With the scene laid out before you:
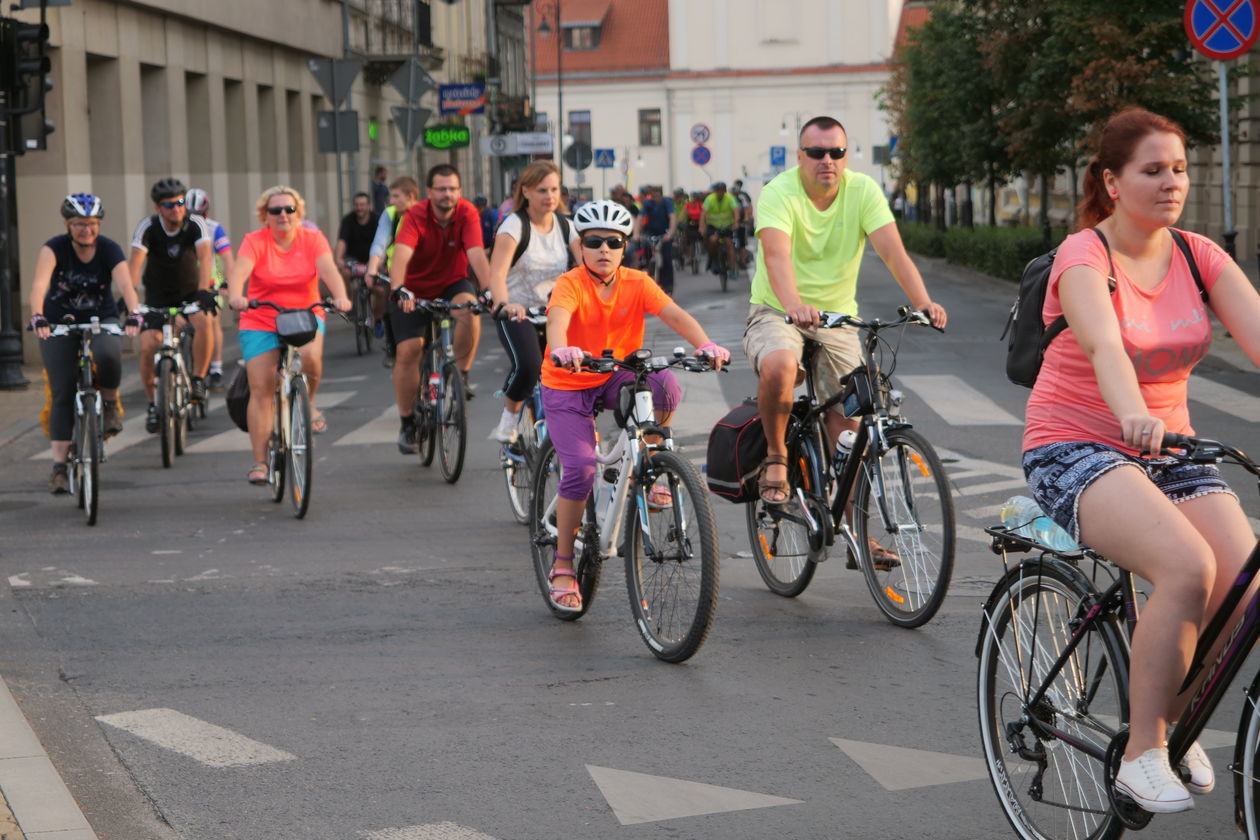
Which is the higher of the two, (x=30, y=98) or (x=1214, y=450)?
(x=30, y=98)

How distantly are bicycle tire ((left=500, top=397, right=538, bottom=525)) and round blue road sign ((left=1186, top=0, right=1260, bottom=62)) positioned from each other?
9.54 m

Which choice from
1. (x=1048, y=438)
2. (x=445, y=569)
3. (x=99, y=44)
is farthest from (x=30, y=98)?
(x=1048, y=438)

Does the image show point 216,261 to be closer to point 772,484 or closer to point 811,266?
point 811,266

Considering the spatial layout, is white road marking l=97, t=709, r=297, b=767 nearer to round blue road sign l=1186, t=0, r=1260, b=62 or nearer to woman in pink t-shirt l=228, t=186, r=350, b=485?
woman in pink t-shirt l=228, t=186, r=350, b=485

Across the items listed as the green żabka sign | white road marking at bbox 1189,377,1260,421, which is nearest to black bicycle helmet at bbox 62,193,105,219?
white road marking at bbox 1189,377,1260,421

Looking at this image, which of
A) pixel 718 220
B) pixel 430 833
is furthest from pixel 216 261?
pixel 718 220

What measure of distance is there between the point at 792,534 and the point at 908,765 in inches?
97.2

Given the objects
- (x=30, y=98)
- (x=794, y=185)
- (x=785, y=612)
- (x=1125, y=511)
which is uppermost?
(x=30, y=98)

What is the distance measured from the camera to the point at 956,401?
14914mm

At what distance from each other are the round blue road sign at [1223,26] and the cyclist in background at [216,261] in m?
8.57

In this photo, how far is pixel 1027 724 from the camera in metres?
4.52

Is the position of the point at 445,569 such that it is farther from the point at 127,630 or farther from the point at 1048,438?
the point at 1048,438

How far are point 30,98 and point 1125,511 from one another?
14747 mm

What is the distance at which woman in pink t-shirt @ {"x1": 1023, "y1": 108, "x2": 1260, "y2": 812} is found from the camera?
13.0 ft
